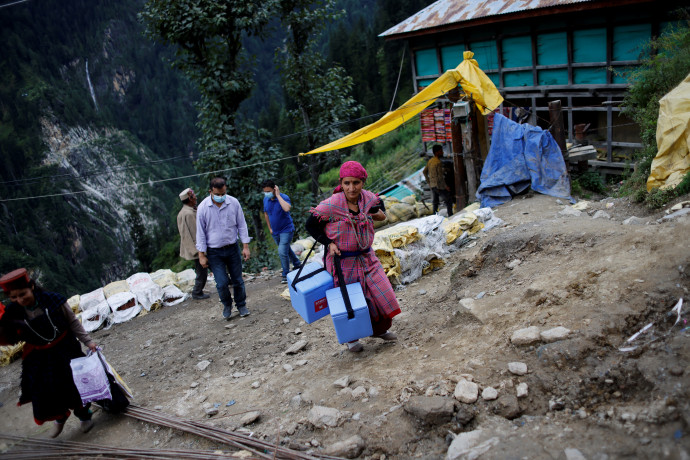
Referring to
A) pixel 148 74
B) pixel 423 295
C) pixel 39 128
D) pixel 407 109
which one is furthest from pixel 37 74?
pixel 423 295

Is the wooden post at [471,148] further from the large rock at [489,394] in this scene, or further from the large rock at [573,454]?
the large rock at [573,454]

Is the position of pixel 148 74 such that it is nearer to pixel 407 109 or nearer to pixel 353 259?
pixel 407 109

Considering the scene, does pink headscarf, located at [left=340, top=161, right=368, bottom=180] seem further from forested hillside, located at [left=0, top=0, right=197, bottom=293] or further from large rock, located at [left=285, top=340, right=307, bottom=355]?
forested hillside, located at [left=0, top=0, right=197, bottom=293]

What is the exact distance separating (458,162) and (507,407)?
724 centimetres

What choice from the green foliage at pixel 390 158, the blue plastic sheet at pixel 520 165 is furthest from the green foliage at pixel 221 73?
the green foliage at pixel 390 158

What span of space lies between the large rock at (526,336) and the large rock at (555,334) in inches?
1.8

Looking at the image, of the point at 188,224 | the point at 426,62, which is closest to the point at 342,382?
the point at 188,224

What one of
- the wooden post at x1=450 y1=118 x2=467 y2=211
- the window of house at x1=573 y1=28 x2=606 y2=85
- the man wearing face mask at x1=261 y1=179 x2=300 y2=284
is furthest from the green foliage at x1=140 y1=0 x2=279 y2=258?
the window of house at x1=573 y1=28 x2=606 y2=85

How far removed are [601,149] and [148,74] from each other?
62.3 m

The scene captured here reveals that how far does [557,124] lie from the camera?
27.1ft

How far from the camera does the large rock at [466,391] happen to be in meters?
2.58

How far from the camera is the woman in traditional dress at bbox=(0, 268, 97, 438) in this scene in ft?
10.5

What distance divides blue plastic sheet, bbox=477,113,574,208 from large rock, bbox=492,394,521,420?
613cm

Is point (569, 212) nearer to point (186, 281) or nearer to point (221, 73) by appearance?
point (186, 281)
